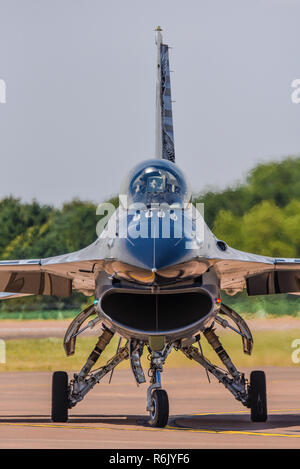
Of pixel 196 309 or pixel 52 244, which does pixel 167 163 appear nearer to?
pixel 196 309

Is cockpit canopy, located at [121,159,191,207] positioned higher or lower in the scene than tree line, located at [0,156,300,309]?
lower

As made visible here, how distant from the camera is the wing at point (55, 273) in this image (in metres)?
12.3

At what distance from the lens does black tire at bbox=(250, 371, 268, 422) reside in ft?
44.3

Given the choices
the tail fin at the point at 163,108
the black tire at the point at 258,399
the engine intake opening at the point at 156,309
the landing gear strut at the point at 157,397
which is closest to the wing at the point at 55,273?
the engine intake opening at the point at 156,309

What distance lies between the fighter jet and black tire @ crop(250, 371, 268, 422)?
0.01 metres

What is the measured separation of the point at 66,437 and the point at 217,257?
2.51 meters

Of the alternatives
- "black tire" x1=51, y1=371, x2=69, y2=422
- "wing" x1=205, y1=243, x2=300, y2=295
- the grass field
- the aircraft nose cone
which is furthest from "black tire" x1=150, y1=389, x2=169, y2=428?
the grass field

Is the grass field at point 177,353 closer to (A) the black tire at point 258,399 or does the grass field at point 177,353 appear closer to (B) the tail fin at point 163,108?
(B) the tail fin at point 163,108

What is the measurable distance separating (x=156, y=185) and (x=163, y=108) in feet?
18.7

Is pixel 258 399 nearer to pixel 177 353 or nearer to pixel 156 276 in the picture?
pixel 156 276

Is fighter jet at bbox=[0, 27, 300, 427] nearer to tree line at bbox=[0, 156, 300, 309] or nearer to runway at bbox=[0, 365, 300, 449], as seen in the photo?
runway at bbox=[0, 365, 300, 449]

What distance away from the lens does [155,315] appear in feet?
38.7

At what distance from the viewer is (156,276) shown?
10836mm

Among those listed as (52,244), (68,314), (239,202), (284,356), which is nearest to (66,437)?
(284,356)
